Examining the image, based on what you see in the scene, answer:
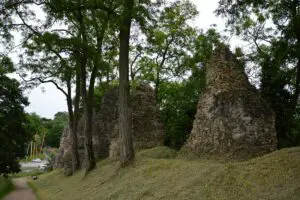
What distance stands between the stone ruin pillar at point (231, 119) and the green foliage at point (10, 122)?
17.0 meters

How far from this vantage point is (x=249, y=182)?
29.6 feet

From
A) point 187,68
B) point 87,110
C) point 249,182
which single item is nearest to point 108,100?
point 87,110

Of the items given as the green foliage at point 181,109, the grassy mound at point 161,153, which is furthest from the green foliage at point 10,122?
the grassy mound at point 161,153

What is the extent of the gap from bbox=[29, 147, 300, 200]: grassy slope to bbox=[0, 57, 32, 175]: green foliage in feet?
46.2

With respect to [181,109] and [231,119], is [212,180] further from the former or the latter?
[181,109]

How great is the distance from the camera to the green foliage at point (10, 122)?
2682 centimetres

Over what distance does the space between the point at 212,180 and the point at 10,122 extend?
22066 millimetres

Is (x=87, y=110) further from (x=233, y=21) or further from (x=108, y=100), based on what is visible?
(x=233, y=21)

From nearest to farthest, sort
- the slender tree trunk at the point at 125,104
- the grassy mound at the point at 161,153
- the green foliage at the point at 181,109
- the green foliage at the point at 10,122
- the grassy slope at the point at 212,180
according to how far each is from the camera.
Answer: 1. the grassy slope at the point at 212,180
2. the slender tree trunk at the point at 125,104
3. the grassy mound at the point at 161,153
4. the green foliage at the point at 181,109
5. the green foliage at the point at 10,122

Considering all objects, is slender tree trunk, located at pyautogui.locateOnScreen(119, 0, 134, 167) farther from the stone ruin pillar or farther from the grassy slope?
the stone ruin pillar

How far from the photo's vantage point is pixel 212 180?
977 centimetres

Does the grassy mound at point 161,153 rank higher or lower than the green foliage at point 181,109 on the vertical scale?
lower

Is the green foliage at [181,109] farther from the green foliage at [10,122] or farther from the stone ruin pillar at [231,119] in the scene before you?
the green foliage at [10,122]

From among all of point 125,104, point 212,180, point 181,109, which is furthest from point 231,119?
point 181,109
